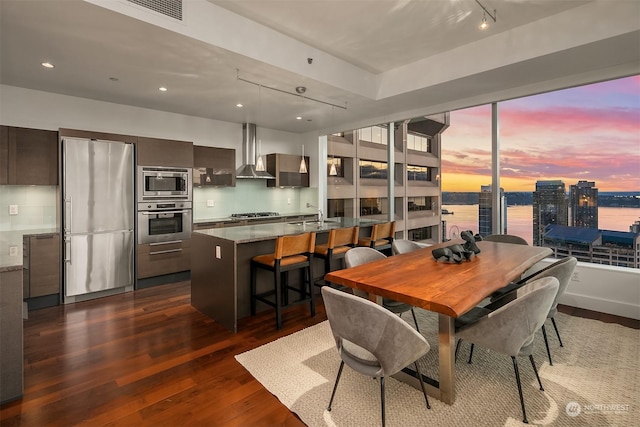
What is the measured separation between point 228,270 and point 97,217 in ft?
7.59

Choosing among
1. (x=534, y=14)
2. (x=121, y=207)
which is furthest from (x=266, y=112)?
(x=534, y=14)

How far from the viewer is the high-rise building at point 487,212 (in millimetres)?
4426

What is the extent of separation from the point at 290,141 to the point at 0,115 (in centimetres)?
448

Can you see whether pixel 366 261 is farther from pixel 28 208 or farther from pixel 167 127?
pixel 28 208

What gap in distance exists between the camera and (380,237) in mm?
4383

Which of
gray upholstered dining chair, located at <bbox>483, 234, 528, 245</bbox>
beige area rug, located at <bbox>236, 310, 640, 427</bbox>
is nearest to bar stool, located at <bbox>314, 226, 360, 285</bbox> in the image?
beige area rug, located at <bbox>236, 310, 640, 427</bbox>

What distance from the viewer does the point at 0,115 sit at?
13.0 feet

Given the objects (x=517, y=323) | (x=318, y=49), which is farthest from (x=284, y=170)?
(x=517, y=323)

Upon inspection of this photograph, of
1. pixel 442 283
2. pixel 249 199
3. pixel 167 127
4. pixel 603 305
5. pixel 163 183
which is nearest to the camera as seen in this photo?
pixel 442 283

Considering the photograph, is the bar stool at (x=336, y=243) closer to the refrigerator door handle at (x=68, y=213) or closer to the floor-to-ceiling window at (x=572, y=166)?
the floor-to-ceiling window at (x=572, y=166)

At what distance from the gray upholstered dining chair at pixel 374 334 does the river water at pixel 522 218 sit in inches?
132

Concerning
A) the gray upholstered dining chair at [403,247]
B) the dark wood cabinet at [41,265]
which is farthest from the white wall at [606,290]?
the dark wood cabinet at [41,265]

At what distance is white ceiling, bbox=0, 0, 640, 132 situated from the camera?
2.74m

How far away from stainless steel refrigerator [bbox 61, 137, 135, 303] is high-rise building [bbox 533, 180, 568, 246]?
537 centimetres
